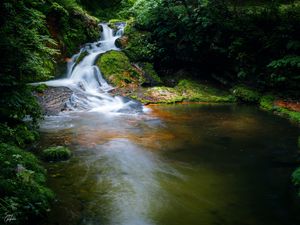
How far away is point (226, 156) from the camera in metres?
8.46

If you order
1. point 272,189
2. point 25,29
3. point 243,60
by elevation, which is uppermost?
point 25,29

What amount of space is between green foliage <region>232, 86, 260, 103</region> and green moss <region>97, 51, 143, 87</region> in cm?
513

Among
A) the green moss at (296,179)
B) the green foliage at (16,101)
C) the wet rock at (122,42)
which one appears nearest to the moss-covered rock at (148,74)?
the wet rock at (122,42)

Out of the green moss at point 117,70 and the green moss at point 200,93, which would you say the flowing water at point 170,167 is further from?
the green moss at point 117,70

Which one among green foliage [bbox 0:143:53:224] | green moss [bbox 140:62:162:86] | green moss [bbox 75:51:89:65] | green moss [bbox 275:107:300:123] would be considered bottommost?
green moss [bbox 275:107:300:123]

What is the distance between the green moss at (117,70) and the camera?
17217 millimetres

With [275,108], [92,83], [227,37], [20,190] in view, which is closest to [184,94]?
[227,37]

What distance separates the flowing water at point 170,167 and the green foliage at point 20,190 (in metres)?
0.28

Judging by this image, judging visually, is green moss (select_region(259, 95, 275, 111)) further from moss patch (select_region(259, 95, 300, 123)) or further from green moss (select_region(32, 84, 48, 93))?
green moss (select_region(32, 84, 48, 93))

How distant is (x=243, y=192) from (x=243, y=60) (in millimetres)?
11359

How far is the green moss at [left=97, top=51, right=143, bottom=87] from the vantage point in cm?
1722

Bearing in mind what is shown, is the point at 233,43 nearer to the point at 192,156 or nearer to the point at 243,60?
the point at 243,60

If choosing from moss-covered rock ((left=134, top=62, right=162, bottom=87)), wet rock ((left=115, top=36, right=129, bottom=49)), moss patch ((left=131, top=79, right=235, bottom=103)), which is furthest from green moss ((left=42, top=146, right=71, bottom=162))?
wet rock ((left=115, top=36, right=129, bottom=49))

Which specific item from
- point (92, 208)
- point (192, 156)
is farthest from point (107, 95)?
point (92, 208)
